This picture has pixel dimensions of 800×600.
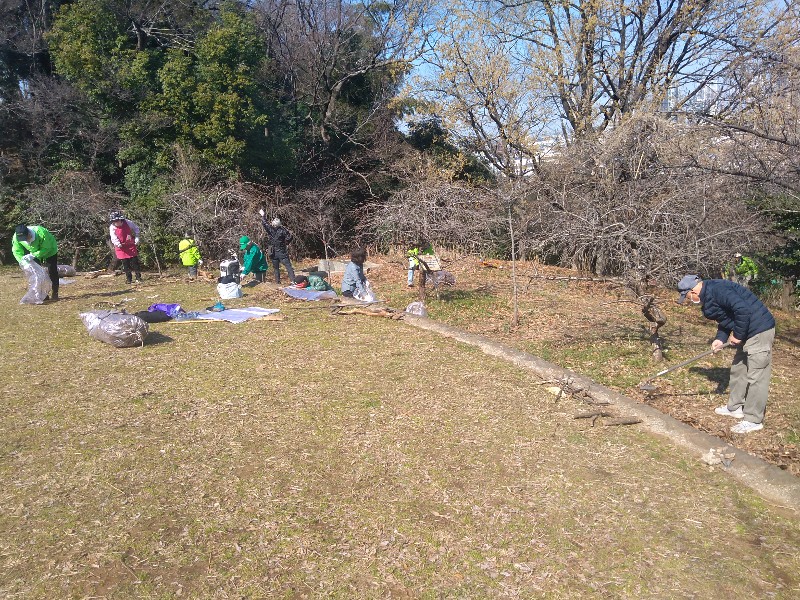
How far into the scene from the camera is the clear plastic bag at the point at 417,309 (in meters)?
9.85

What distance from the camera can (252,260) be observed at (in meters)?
13.0

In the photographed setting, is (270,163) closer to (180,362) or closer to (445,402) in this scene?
(180,362)

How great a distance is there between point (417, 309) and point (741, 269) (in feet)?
20.0

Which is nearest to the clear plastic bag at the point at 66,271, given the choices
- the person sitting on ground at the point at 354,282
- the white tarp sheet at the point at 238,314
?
the white tarp sheet at the point at 238,314

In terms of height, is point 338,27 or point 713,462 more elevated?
point 338,27

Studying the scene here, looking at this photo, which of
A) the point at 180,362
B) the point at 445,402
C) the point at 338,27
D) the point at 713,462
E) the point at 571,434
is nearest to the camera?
the point at 713,462

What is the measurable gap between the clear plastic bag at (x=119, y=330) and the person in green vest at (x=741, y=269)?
30.8ft

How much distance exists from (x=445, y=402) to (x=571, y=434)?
122cm

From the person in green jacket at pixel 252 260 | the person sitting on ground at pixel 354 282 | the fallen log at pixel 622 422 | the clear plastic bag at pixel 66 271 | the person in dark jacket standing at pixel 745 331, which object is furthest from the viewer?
the clear plastic bag at pixel 66 271

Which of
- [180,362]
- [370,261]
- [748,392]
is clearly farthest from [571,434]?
[370,261]

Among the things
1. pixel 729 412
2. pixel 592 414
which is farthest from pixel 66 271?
pixel 729 412

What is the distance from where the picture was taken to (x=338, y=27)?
21219 millimetres

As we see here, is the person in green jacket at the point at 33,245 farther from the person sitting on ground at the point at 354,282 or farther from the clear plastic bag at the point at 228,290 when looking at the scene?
the person sitting on ground at the point at 354,282

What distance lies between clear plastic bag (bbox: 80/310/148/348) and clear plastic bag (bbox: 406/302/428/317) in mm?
3964
